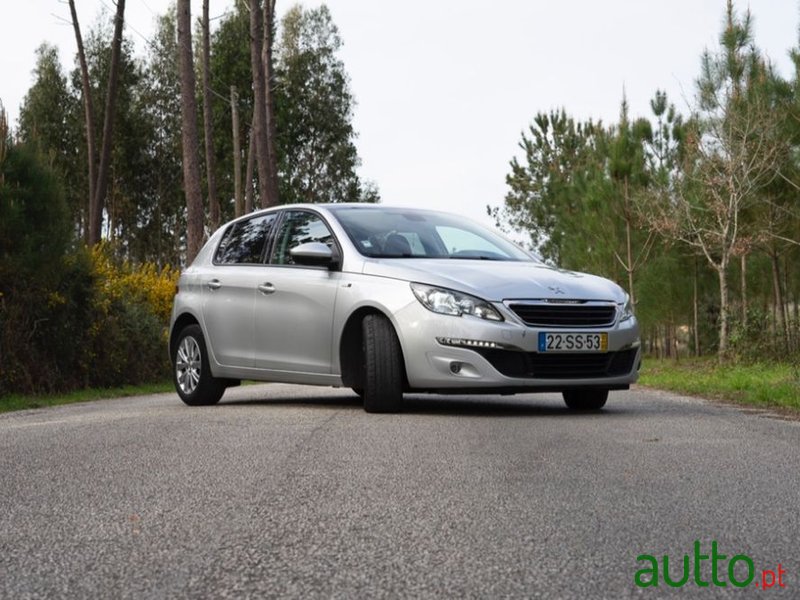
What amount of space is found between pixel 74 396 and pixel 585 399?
7692 millimetres

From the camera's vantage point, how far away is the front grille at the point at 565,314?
29.7 ft

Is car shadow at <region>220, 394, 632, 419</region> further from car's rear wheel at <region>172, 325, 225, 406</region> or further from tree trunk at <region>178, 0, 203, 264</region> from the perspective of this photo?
tree trunk at <region>178, 0, 203, 264</region>

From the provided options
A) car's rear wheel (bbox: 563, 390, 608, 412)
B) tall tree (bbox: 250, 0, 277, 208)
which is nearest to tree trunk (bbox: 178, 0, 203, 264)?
tall tree (bbox: 250, 0, 277, 208)

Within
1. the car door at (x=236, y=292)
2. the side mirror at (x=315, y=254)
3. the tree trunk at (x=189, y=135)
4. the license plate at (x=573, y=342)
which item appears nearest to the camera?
the license plate at (x=573, y=342)

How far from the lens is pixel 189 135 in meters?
25.3

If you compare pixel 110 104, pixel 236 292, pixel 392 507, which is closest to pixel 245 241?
pixel 236 292

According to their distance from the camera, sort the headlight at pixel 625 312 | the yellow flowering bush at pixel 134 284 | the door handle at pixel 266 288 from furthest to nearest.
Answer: the yellow flowering bush at pixel 134 284 < the door handle at pixel 266 288 < the headlight at pixel 625 312

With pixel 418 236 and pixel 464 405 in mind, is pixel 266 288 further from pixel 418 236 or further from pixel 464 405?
pixel 464 405

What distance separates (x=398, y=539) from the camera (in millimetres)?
4441

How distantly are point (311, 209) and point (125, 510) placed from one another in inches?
235

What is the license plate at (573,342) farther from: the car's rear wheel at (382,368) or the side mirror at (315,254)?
the side mirror at (315,254)

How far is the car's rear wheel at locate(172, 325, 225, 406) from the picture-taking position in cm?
1126

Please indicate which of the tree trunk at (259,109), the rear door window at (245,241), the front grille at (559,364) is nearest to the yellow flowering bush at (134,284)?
the tree trunk at (259,109)

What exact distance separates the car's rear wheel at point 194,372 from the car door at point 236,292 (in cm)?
21
